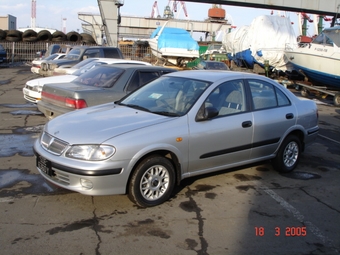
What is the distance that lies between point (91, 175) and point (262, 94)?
3.14 metres

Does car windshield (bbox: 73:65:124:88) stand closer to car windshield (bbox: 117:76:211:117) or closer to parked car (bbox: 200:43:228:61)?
car windshield (bbox: 117:76:211:117)

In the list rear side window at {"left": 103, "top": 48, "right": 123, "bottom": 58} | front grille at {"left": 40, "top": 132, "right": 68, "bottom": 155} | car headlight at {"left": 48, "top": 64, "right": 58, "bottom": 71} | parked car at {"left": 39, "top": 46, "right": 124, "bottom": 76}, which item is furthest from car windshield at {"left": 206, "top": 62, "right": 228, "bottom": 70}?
front grille at {"left": 40, "top": 132, "right": 68, "bottom": 155}

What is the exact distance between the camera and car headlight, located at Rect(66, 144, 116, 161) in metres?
4.47

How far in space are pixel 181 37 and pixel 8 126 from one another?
1573cm

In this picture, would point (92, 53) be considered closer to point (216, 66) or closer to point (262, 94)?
point (216, 66)

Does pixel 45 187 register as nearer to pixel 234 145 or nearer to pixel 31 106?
pixel 234 145

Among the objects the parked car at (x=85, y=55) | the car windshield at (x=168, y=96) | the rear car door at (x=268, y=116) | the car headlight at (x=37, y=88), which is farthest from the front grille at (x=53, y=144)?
the parked car at (x=85, y=55)

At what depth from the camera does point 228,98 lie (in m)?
5.79

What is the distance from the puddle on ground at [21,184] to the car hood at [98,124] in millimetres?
858

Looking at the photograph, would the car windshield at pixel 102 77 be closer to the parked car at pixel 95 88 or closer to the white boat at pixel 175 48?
the parked car at pixel 95 88

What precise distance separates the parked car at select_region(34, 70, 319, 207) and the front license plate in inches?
0.5

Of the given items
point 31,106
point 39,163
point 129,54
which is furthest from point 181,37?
point 39,163

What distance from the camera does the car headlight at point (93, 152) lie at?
14.7 ft

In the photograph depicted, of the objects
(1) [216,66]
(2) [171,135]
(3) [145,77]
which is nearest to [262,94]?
(2) [171,135]
